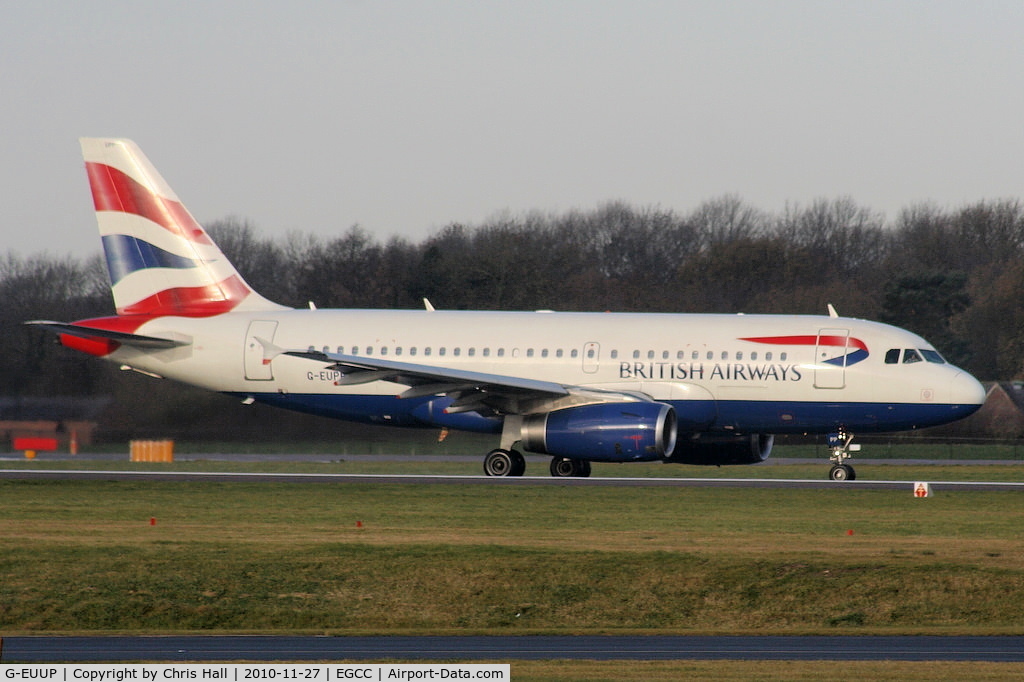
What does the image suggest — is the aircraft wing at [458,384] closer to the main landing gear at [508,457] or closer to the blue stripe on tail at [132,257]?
the main landing gear at [508,457]

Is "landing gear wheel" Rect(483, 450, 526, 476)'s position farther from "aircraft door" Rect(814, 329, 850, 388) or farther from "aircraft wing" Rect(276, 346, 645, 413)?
"aircraft door" Rect(814, 329, 850, 388)

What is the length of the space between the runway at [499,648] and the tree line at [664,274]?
3080 cm

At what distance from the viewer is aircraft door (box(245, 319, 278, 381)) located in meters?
37.6

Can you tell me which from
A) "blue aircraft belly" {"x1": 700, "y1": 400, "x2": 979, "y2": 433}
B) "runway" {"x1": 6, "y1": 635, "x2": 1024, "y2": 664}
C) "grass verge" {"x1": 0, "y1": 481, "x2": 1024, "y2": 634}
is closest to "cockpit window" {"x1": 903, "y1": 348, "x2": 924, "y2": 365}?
"blue aircraft belly" {"x1": 700, "y1": 400, "x2": 979, "y2": 433}

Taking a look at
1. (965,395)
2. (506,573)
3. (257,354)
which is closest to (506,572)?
(506,573)

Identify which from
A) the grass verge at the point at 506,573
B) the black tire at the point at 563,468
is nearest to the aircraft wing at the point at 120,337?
the black tire at the point at 563,468

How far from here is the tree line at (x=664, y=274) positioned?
227 ft

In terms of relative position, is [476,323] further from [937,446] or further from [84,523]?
[937,446]

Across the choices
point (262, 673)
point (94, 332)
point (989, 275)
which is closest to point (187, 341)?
point (94, 332)

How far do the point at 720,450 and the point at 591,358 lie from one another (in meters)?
4.25

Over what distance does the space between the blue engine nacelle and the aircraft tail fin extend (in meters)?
9.78

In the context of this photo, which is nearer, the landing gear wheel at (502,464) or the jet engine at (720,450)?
the landing gear wheel at (502,464)

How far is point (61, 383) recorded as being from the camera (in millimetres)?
44625

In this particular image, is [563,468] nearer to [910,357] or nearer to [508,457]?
[508,457]
